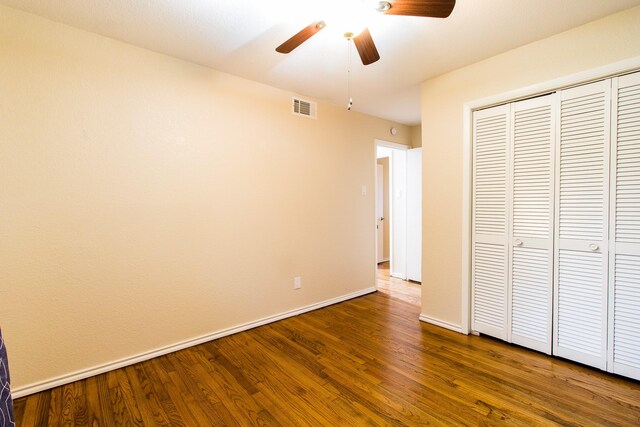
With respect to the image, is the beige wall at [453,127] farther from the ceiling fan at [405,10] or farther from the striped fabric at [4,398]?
the striped fabric at [4,398]

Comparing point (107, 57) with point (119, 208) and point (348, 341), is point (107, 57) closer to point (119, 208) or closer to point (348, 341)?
point (119, 208)

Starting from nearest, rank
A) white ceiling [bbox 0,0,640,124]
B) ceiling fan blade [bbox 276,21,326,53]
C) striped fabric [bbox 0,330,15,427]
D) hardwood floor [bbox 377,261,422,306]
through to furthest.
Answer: striped fabric [bbox 0,330,15,427] → ceiling fan blade [bbox 276,21,326,53] → white ceiling [bbox 0,0,640,124] → hardwood floor [bbox 377,261,422,306]

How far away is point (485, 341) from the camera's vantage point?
2.58 meters

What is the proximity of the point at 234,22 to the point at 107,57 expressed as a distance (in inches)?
39.3

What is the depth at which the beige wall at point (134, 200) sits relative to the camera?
6.20 feet

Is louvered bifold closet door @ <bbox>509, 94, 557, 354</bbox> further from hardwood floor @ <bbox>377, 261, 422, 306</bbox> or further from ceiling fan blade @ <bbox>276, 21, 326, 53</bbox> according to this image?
ceiling fan blade @ <bbox>276, 21, 326, 53</bbox>

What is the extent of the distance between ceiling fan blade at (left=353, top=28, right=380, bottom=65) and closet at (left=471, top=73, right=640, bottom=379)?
1331 millimetres

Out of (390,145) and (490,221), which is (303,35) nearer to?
(490,221)

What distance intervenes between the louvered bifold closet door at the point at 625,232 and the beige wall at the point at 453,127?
14.8 inches

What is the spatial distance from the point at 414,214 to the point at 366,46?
3.07 m

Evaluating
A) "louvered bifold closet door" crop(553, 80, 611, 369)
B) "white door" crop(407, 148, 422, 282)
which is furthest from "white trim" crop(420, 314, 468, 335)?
"white door" crop(407, 148, 422, 282)

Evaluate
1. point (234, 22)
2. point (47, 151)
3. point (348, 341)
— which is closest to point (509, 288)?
point (348, 341)

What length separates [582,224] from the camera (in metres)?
2.14

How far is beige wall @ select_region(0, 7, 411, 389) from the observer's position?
1.89m
